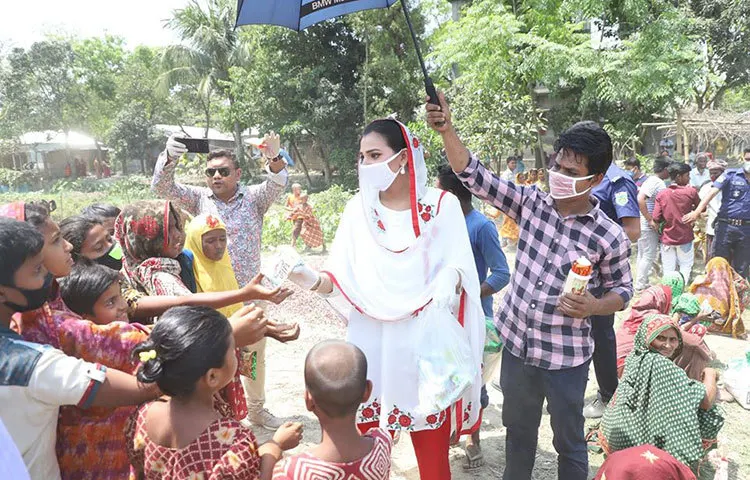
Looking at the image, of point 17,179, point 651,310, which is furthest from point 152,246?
point 17,179

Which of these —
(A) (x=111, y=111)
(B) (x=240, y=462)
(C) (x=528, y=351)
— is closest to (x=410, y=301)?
(C) (x=528, y=351)

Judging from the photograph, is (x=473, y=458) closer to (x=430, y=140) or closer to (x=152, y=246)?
(x=152, y=246)

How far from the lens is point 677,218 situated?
647 centimetres

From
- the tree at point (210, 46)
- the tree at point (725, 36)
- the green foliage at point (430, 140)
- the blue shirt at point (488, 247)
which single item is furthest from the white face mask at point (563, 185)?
the tree at point (210, 46)

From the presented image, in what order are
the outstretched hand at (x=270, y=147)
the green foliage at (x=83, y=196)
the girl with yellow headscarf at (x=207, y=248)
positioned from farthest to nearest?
the green foliage at (x=83, y=196)
the outstretched hand at (x=270, y=147)
the girl with yellow headscarf at (x=207, y=248)

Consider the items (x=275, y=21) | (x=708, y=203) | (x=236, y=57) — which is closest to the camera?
(x=275, y=21)

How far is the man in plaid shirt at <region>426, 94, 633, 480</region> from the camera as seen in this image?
7.47ft

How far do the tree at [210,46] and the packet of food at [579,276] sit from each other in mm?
23873

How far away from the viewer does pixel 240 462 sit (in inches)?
60.5

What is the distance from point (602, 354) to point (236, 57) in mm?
25054

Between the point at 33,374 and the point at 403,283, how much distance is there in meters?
1.35

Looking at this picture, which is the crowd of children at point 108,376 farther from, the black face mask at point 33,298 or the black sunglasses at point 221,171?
the black sunglasses at point 221,171

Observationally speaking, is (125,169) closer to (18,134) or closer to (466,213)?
(18,134)

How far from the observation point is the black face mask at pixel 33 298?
1.56 m
